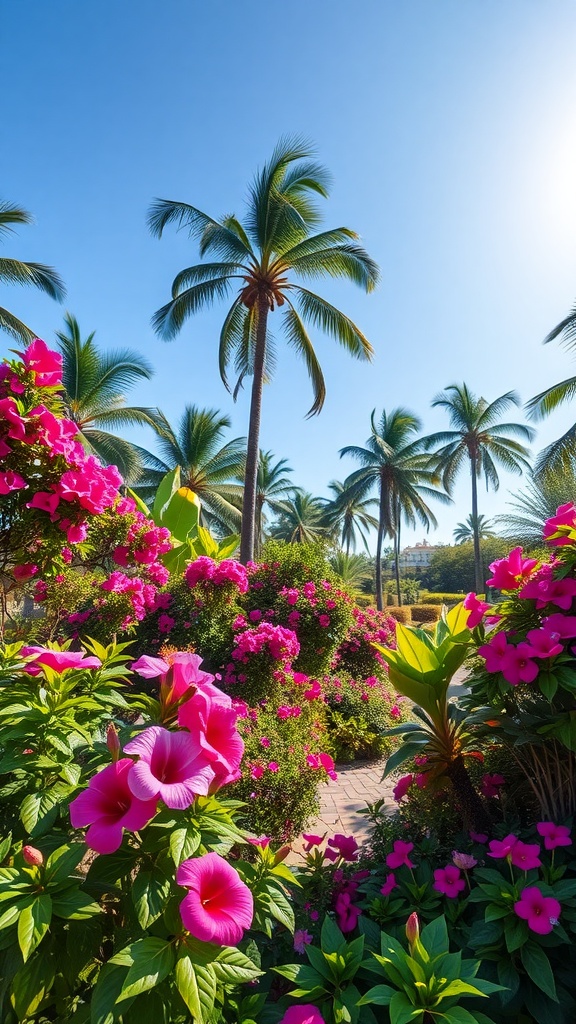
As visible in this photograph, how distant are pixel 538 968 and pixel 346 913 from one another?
2.29ft

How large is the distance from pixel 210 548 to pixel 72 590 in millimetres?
2357

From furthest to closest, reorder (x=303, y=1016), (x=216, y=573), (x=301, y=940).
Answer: (x=216, y=573) → (x=301, y=940) → (x=303, y=1016)

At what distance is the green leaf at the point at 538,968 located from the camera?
50.3 inches

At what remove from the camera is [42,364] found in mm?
2010

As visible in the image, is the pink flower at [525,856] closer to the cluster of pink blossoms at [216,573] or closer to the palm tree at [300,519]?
the cluster of pink blossoms at [216,573]

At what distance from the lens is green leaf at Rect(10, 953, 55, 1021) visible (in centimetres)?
94

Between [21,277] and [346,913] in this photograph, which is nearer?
[346,913]

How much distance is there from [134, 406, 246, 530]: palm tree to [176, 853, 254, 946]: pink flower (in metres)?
20.3

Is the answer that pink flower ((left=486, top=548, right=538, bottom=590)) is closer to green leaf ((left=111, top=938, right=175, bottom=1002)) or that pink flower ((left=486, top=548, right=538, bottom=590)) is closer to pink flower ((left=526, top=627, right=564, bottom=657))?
pink flower ((left=526, top=627, right=564, bottom=657))

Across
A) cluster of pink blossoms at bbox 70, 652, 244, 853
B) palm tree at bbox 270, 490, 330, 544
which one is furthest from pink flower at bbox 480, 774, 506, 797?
palm tree at bbox 270, 490, 330, 544

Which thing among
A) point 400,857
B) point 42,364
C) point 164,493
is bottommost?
point 400,857

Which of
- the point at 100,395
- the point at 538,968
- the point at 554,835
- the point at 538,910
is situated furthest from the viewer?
the point at 100,395

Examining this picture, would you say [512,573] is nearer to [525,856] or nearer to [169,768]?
[525,856]

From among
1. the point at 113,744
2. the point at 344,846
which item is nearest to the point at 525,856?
the point at 344,846
